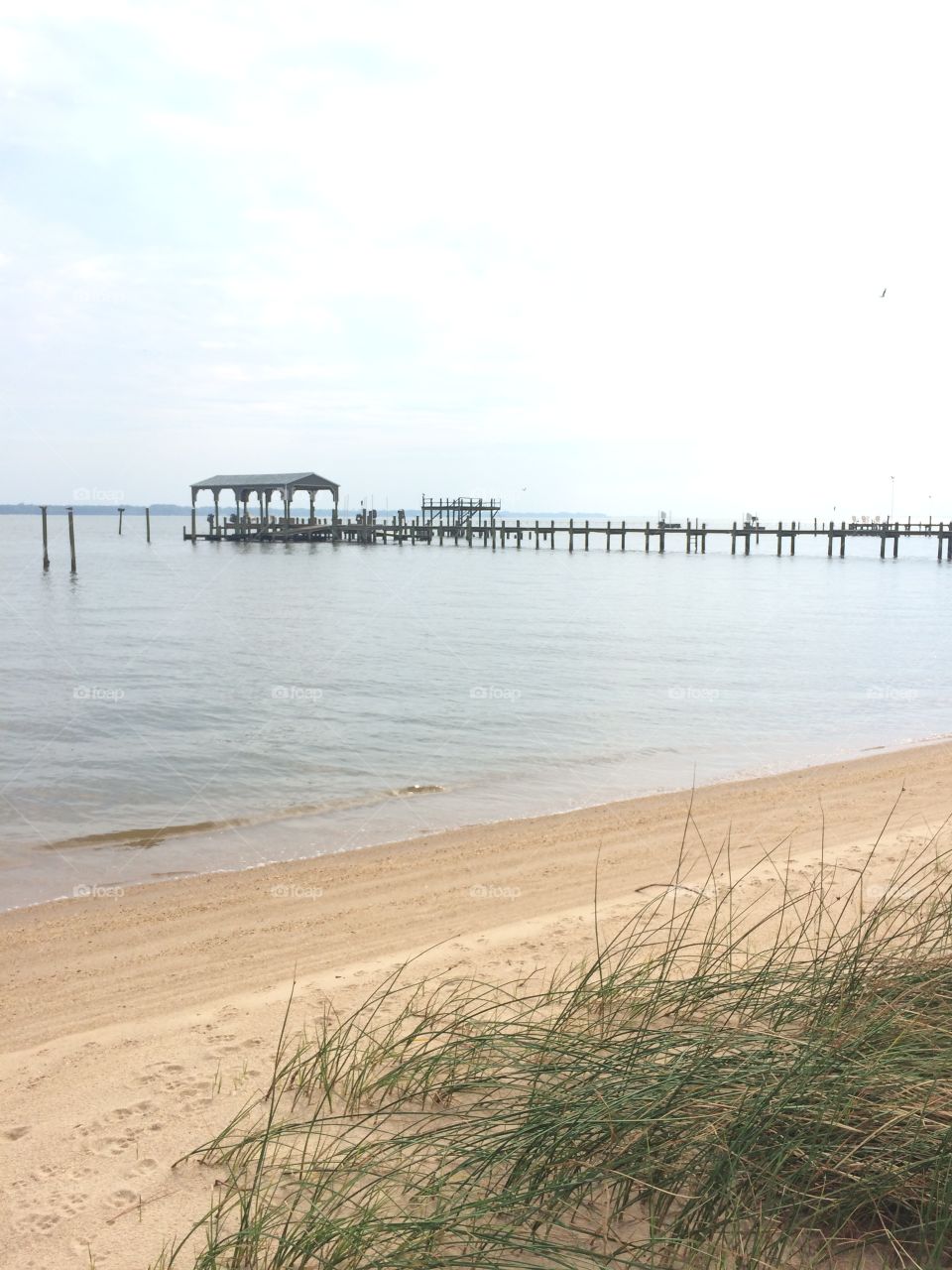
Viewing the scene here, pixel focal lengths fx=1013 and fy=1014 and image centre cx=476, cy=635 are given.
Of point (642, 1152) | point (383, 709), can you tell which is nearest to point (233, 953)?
point (642, 1152)

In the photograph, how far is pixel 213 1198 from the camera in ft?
10.5

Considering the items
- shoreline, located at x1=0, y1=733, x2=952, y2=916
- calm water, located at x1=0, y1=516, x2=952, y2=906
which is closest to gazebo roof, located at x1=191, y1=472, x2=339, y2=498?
calm water, located at x1=0, y1=516, x2=952, y2=906

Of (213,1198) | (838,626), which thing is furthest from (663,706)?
(838,626)

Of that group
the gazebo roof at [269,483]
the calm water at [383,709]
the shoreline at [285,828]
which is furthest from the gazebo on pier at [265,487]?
the shoreline at [285,828]

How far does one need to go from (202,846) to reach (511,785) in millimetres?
4032

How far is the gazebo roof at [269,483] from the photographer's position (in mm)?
76250

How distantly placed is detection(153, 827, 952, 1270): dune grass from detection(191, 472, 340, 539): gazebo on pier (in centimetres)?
7438

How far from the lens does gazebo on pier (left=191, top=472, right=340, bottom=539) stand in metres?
76.5

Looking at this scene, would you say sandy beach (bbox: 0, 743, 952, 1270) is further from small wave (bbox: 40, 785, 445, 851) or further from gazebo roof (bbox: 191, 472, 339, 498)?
gazebo roof (bbox: 191, 472, 339, 498)

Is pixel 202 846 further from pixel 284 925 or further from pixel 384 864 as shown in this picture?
pixel 284 925

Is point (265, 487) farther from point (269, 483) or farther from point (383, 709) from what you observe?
point (383, 709)

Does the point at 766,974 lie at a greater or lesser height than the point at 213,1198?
greater

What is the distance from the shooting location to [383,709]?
17.9m

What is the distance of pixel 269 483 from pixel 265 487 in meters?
0.64
